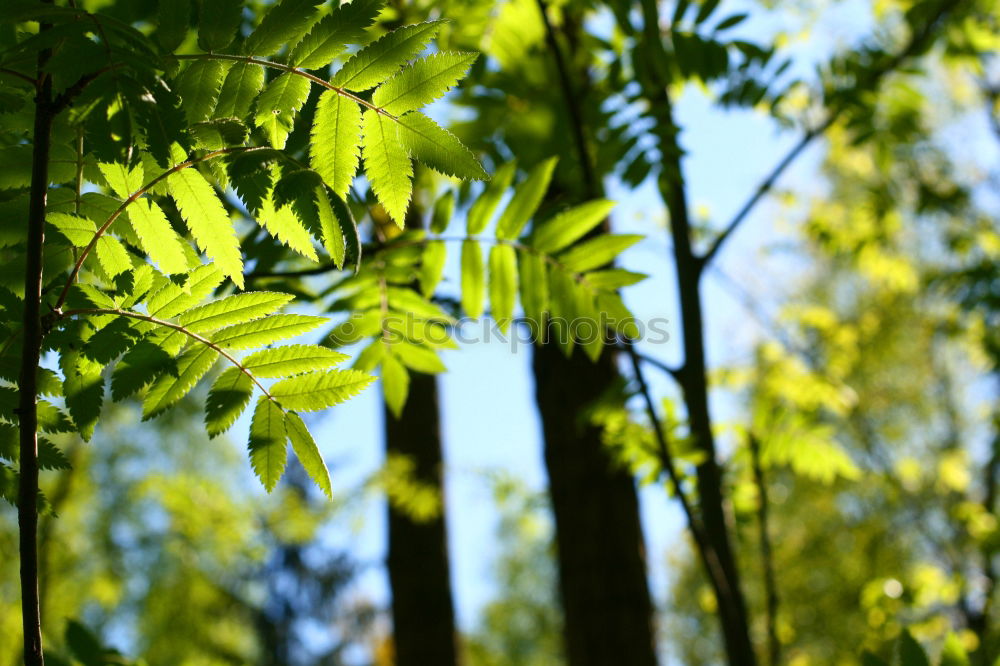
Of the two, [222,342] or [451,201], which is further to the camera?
[451,201]

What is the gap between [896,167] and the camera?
11.7 m

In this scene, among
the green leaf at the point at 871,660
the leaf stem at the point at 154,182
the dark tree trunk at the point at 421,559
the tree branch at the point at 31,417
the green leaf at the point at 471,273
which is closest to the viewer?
the tree branch at the point at 31,417

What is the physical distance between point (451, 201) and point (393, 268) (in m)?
0.17

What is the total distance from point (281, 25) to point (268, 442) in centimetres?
46

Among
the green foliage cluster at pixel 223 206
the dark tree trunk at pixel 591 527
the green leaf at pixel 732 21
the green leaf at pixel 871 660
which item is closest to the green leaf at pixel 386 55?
the green foliage cluster at pixel 223 206

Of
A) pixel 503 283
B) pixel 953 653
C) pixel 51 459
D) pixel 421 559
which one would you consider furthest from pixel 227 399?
pixel 421 559

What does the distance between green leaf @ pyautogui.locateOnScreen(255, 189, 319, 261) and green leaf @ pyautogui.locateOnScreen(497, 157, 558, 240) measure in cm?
59

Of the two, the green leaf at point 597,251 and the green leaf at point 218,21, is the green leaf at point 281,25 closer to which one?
the green leaf at point 218,21

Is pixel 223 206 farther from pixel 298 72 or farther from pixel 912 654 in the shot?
pixel 912 654

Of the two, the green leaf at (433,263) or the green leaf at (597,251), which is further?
the green leaf at (433,263)

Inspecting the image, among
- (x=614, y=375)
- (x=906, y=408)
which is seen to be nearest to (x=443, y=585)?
(x=614, y=375)

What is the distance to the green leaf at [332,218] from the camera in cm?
→ 82

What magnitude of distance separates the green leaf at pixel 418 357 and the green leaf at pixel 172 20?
83cm

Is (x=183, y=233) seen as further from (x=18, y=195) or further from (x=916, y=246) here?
(x=916, y=246)
